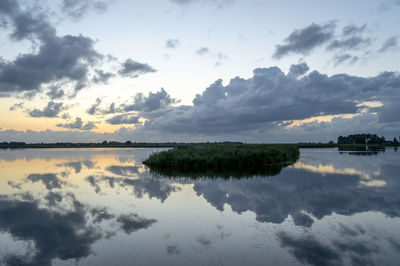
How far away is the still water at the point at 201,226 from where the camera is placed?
340 inches

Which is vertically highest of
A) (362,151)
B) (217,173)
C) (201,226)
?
(217,173)

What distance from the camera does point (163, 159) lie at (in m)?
38.2

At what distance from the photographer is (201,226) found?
12.1m

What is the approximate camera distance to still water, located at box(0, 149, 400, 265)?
28.4 ft

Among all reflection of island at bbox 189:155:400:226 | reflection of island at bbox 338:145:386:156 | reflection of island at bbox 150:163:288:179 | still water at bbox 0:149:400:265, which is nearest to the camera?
still water at bbox 0:149:400:265

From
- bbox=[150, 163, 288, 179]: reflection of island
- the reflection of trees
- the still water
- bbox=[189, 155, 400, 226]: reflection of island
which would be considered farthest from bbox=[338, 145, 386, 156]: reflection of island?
the still water

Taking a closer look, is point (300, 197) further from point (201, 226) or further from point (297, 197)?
point (201, 226)

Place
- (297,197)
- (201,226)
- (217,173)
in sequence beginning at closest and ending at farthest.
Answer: (201,226) < (297,197) < (217,173)

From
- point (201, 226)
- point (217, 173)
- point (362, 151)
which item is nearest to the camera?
point (201, 226)

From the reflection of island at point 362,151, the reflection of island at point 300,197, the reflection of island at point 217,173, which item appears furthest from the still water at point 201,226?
the reflection of island at point 362,151

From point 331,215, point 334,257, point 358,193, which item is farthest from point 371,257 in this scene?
point 358,193

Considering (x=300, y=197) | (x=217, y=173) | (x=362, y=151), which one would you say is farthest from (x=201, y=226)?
(x=362, y=151)

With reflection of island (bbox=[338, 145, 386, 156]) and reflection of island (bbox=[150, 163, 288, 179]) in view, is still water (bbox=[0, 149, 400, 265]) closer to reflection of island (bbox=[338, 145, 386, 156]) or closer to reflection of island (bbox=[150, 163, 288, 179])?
reflection of island (bbox=[150, 163, 288, 179])

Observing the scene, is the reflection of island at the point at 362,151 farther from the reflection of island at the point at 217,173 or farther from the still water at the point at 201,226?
the still water at the point at 201,226
